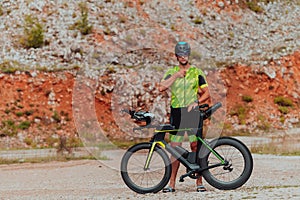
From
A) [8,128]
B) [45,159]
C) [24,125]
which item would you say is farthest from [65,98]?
[45,159]

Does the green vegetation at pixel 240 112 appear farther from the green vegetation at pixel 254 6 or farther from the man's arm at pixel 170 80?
the man's arm at pixel 170 80

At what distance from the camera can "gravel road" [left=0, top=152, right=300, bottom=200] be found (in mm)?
8250

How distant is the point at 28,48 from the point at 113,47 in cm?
402

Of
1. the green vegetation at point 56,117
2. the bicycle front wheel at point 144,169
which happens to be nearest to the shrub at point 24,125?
the green vegetation at point 56,117

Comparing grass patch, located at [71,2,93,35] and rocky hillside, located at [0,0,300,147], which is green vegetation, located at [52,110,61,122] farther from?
grass patch, located at [71,2,93,35]

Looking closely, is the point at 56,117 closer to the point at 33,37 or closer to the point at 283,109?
the point at 33,37

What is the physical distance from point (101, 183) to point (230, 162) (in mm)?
3656

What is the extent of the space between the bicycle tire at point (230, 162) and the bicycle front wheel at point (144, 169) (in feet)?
1.82

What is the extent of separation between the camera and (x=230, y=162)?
8531mm

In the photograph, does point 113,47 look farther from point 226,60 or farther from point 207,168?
point 207,168

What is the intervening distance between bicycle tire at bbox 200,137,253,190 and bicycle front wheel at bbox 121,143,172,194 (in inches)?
21.8

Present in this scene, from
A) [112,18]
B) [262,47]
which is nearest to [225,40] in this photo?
[262,47]

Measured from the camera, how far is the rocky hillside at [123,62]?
25.7 meters

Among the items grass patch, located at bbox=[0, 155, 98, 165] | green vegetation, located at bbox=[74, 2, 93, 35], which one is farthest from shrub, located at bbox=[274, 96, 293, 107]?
grass patch, located at bbox=[0, 155, 98, 165]
